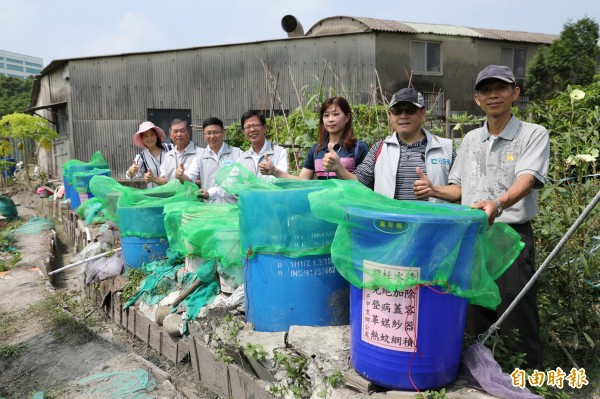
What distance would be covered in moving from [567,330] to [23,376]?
158 inches

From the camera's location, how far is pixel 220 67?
15.0 metres

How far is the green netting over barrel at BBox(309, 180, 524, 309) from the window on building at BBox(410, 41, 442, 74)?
1387cm

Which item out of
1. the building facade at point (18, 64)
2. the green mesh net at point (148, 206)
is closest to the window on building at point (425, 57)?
the green mesh net at point (148, 206)

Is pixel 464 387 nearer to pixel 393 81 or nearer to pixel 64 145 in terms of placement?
pixel 393 81

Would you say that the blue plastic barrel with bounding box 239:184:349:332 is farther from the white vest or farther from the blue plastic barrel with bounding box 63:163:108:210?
the blue plastic barrel with bounding box 63:163:108:210

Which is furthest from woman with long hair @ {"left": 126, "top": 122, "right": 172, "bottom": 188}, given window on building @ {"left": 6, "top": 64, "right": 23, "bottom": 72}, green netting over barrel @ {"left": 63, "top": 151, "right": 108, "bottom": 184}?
window on building @ {"left": 6, "top": 64, "right": 23, "bottom": 72}

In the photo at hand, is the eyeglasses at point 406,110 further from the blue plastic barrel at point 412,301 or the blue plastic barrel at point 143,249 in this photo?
the blue plastic barrel at point 143,249

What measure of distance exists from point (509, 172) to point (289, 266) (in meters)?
1.28

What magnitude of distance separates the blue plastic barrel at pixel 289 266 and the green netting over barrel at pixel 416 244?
1.16 feet

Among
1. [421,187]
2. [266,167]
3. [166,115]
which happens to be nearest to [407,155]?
[421,187]

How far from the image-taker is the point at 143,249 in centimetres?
458

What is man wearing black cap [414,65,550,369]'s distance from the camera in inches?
93.1

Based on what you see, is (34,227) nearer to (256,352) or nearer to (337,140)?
(337,140)

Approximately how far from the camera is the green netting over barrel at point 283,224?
100 inches
